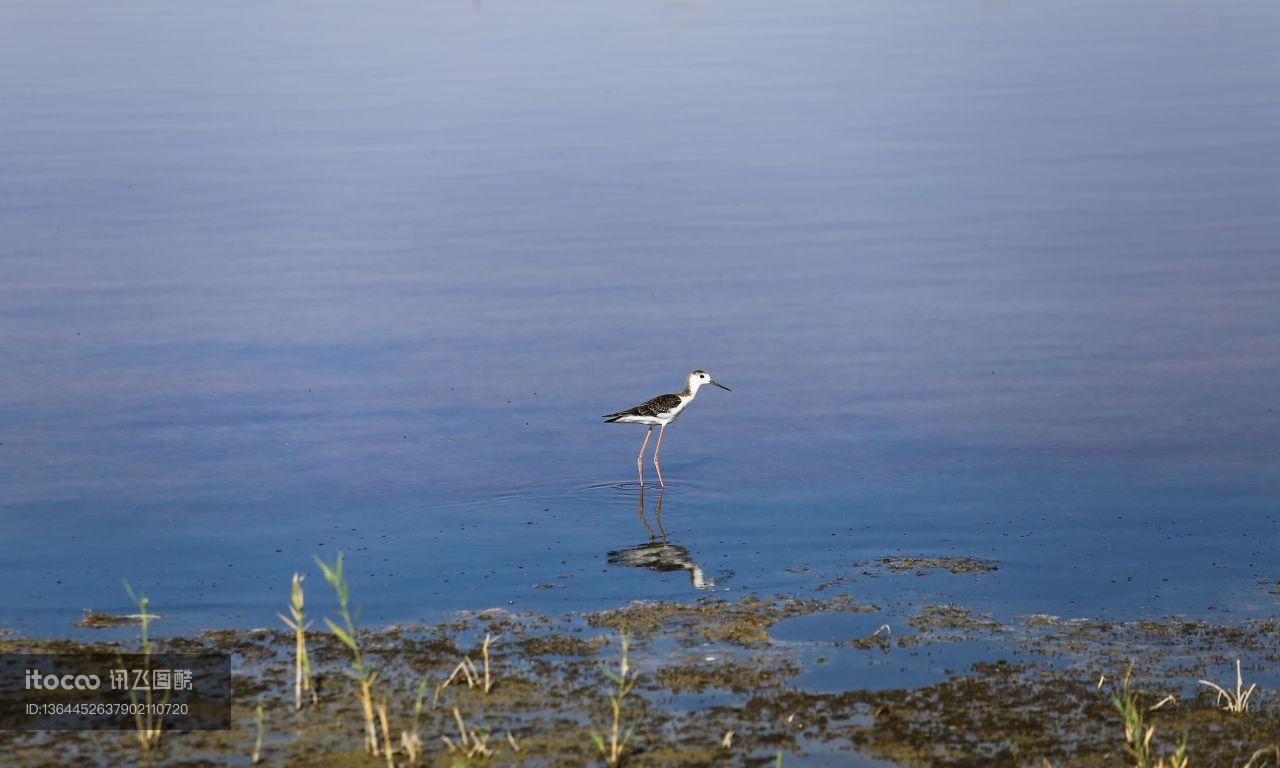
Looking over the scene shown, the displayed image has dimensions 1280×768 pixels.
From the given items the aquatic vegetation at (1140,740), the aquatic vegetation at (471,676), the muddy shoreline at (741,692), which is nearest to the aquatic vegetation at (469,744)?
the muddy shoreline at (741,692)

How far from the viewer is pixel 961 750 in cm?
948

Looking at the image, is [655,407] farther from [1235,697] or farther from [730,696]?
[1235,697]

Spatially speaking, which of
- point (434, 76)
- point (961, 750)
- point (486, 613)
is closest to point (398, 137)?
point (434, 76)

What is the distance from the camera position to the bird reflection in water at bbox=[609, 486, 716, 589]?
1298 centimetres

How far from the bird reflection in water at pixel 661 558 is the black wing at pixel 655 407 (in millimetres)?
2779

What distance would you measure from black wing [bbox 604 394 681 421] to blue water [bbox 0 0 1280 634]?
1.19ft

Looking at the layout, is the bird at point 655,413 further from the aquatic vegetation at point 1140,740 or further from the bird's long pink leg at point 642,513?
the aquatic vegetation at point 1140,740

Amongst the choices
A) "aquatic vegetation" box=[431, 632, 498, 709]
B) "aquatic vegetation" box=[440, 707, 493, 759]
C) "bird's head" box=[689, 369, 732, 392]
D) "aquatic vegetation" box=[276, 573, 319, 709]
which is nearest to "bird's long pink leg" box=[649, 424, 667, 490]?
"bird's head" box=[689, 369, 732, 392]

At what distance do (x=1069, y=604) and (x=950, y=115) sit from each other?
22.9 meters

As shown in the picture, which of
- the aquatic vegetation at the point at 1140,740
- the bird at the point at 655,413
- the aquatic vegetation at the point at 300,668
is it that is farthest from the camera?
the bird at the point at 655,413

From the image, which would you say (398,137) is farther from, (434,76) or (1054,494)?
(1054,494)

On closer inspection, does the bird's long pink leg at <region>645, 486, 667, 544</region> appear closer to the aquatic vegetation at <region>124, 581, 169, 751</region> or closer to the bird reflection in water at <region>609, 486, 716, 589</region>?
the bird reflection in water at <region>609, 486, 716, 589</region>

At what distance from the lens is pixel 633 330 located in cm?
2073

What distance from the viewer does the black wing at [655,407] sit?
1694 centimetres
